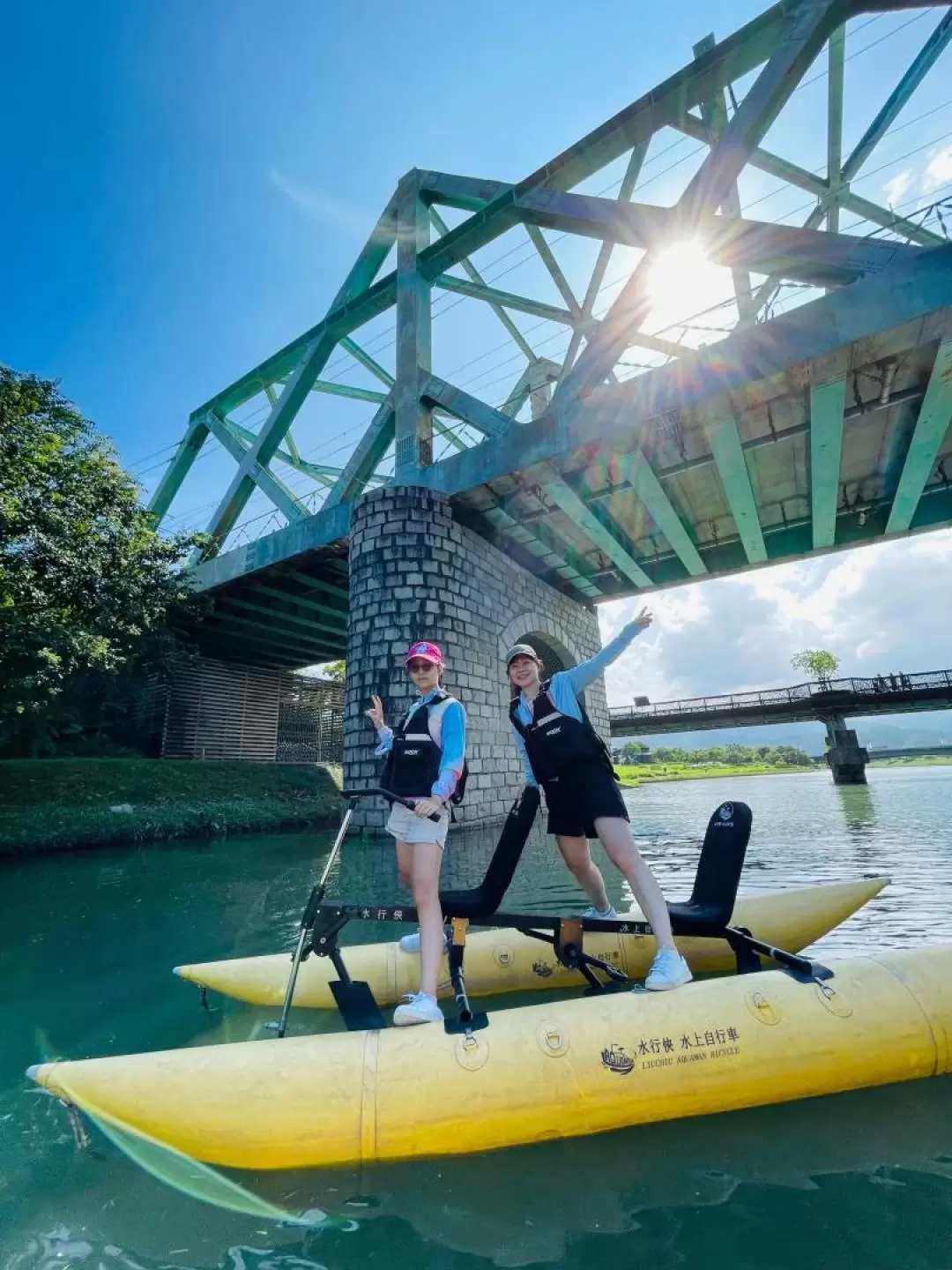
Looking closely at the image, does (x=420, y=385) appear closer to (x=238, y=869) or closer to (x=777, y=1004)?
(x=238, y=869)

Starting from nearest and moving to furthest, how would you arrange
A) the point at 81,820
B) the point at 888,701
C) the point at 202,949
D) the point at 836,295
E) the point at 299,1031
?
the point at 299,1031, the point at 202,949, the point at 836,295, the point at 81,820, the point at 888,701

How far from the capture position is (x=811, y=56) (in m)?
10.4

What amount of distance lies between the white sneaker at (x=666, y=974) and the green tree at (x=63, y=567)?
11.5 m

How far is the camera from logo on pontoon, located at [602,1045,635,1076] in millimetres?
2049

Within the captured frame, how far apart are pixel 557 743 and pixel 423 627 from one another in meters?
8.11

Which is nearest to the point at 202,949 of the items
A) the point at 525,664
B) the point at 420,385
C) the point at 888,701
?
the point at 525,664

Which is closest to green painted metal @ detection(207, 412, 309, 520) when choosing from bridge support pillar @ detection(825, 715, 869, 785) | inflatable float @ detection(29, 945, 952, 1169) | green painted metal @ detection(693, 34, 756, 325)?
green painted metal @ detection(693, 34, 756, 325)

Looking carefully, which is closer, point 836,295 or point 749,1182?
point 749,1182

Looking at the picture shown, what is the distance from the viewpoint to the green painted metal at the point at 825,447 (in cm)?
871

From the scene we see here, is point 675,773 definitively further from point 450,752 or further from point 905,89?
point 450,752

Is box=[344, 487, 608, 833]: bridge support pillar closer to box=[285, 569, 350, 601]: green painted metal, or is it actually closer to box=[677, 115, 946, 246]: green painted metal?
box=[285, 569, 350, 601]: green painted metal

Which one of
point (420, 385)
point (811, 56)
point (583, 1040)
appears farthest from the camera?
point (420, 385)

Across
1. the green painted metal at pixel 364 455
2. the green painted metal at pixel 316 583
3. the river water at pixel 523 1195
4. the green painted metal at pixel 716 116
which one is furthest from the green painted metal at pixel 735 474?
the green painted metal at pixel 316 583

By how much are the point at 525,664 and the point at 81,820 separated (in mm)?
11785
